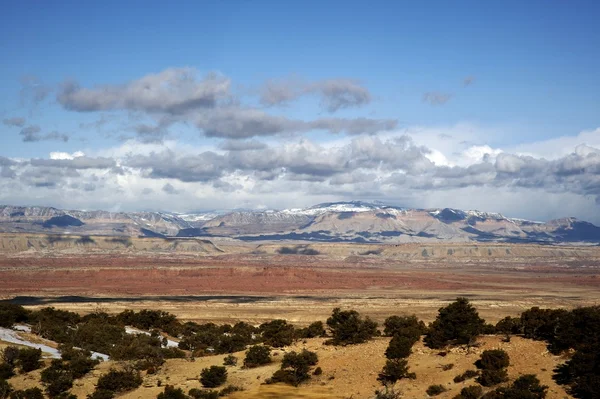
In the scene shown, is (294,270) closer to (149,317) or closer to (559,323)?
(149,317)

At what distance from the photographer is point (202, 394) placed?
90.5 ft

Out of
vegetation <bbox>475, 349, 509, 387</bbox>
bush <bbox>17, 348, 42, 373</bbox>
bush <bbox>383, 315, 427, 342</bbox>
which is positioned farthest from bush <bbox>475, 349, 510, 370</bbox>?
bush <bbox>17, 348, 42, 373</bbox>

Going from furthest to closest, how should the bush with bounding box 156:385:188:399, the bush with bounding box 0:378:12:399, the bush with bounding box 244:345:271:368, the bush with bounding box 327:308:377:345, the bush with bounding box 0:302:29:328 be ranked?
the bush with bounding box 0:302:29:328 → the bush with bounding box 327:308:377:345 → the bush with bounding box 244:345:271:368 → the bush with bounding box 0:378:12:399 → the bush with bounding box 156:385:188:399

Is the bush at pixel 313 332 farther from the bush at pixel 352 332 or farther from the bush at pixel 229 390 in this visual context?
the bush at pixel 229 390

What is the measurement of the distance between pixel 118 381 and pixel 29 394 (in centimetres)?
415

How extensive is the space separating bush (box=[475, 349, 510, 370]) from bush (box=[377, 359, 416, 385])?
3.39 m

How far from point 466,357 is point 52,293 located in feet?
364

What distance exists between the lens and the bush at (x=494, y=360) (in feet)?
87.2

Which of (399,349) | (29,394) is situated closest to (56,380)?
(29,394)

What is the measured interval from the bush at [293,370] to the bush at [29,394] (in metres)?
11.2

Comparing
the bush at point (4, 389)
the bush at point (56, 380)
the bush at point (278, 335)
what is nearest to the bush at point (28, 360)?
the bush at point (56, 380)

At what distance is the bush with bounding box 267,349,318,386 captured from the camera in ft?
97.8

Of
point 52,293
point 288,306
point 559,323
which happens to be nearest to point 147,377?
point 559,323

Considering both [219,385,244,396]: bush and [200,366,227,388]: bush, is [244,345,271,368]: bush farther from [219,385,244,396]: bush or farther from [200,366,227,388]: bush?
[219,385,244,396]: bush
